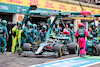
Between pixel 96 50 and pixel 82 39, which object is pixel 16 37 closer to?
pixel 82 39

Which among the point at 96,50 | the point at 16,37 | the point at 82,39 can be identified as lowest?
the point at 96,50

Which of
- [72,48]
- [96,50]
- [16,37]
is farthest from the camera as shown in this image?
[16,37]

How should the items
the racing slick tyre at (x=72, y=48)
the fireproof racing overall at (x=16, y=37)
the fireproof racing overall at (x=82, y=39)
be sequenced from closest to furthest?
the fireproof racing overall at (x=82, y=39)
the racing slick tyre at (x=72, y=48)
the fireproof racing overall at (x=16, y=37)

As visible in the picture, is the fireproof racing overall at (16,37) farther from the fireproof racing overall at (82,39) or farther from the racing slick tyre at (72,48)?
the fireproof racing overall at (82,39)

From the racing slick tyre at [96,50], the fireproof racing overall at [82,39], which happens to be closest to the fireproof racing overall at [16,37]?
the fireproof racing overall at [82,39]

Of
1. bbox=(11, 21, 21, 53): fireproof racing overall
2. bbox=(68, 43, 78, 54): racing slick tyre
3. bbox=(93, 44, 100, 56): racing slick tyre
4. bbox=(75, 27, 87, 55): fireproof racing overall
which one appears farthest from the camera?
bbox=(11, 21, 21, 53): fireproof racing overall

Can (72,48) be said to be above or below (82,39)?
below

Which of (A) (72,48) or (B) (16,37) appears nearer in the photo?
(A) (72,48)

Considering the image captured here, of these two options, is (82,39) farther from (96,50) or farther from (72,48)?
(72,48)

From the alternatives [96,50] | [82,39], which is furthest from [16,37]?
[96,50]

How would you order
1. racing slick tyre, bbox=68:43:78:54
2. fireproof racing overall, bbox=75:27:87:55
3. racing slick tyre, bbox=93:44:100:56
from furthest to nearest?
racing slick tyre, bbox=68:43:78:54
racing slick tyre, bbox=93:44:100:56
fireproof racing overall, bbox=75:27:87:55

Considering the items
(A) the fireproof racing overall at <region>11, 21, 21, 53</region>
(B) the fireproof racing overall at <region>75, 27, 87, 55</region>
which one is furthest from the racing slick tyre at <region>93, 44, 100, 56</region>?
(A) the fireproof racing overall at <region>11, 21, 21, 53</region>

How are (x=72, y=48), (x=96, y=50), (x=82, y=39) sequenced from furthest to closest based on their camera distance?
(x=72, y=48) → (x=96, y=50) → (x=82, y=39)

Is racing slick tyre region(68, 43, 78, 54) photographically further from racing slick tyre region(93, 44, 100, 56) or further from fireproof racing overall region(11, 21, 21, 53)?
fireproof racing overall region(11, 21, 21, 53)
